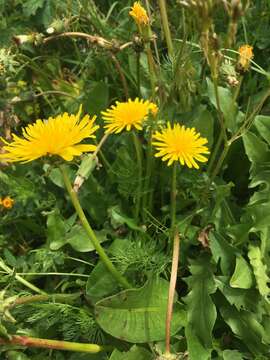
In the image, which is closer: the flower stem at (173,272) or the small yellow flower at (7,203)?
the flower stem at (173,272)

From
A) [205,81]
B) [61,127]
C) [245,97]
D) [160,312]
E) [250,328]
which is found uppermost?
[61,127]

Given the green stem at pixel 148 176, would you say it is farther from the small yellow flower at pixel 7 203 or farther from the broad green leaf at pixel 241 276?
the small yellow flower at pixel 7 203

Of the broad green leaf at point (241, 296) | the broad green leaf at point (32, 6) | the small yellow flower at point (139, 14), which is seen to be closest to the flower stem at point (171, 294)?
the broad green leaf at point (241, 296)

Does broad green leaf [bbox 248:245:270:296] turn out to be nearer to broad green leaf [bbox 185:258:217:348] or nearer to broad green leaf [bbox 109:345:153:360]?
broad green leaf [bbox 185:258:217:348]

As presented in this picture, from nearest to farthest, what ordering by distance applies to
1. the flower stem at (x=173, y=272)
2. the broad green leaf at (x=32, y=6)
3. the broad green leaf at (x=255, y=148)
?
the flower stem at (x=173, y=272)
the broad green leaf at (x=255, y=148)
the broad green leaf at (x=32, y=6)

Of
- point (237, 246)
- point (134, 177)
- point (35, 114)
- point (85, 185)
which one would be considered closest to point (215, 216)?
point (237, 246)

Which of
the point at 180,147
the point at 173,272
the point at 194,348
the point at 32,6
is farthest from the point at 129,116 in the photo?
the point at 32,6

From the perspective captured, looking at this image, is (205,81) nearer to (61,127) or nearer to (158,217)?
(158,217)
